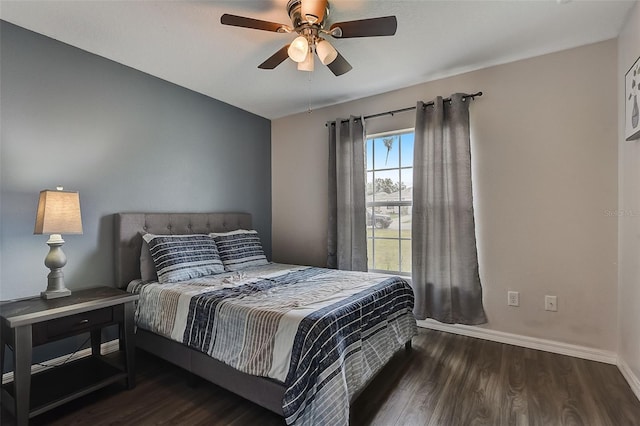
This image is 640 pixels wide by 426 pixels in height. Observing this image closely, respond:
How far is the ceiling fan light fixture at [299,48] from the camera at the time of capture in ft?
5.85

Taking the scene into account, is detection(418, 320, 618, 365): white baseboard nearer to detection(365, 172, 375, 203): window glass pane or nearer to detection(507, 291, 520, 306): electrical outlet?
detection(507, 291, 520, 306): electrical outlet

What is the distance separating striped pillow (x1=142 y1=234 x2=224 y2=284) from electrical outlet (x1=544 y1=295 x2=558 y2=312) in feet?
9.05

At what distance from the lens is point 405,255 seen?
3227 mm

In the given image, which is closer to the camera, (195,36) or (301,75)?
(195,36)

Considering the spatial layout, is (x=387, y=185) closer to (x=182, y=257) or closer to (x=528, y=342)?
(x=528, y=342)

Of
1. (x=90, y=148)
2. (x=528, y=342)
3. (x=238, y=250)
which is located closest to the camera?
(x=90, y=148)

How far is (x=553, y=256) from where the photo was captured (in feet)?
8.09

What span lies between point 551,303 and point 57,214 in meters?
3.65

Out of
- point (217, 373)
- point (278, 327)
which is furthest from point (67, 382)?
point (278, 327)

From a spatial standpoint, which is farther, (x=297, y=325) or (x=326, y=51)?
(x=326, y=51)

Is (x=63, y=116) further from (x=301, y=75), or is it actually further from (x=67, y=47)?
(x=301, y=75)

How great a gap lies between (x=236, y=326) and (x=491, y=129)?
8.64 feet

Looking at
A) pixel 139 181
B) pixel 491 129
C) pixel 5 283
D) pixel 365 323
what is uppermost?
pixel 491 129

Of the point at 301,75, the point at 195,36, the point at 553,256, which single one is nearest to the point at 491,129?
the point at 553,256
